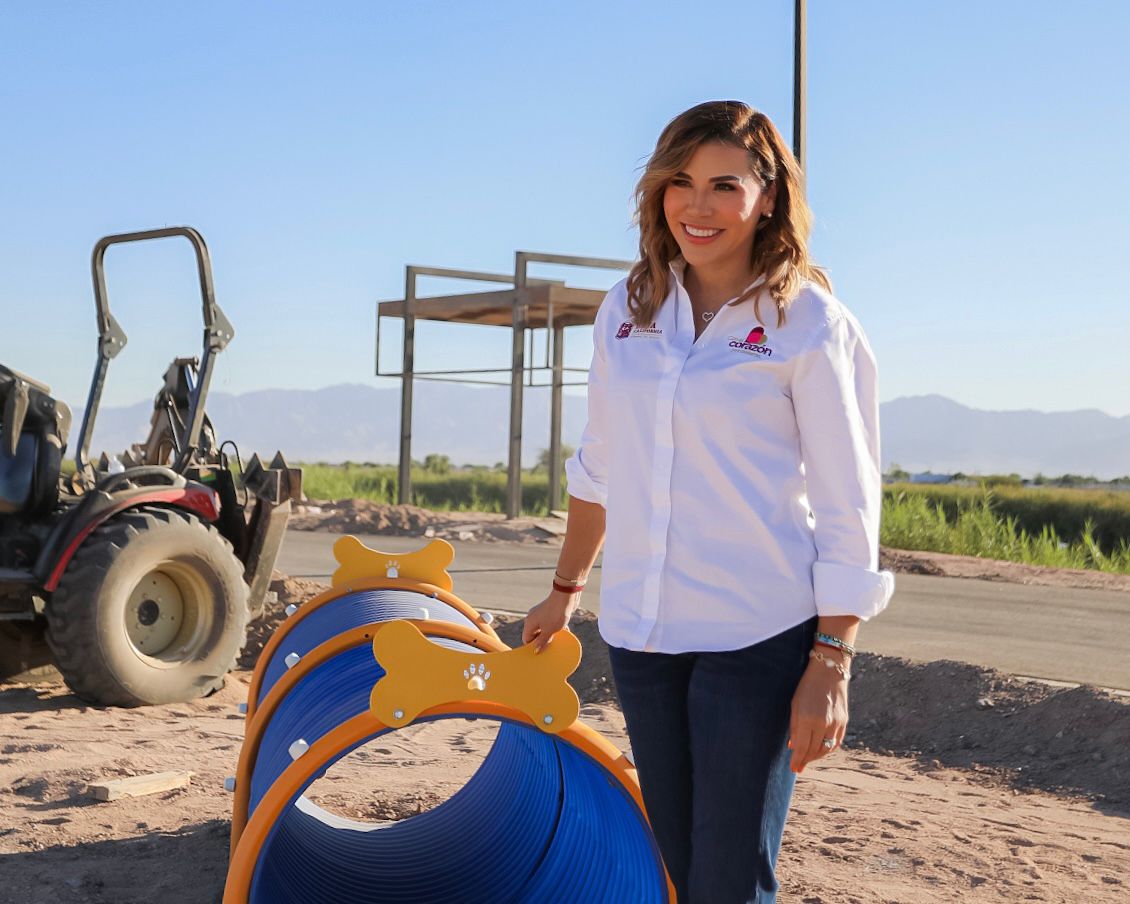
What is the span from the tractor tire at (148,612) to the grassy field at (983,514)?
11825 millimetres

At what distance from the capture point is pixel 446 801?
515 centimetres

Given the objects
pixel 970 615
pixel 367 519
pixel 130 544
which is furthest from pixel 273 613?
pixel 367 519

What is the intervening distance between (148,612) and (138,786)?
6.05 feet

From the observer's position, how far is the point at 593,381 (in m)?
2.61

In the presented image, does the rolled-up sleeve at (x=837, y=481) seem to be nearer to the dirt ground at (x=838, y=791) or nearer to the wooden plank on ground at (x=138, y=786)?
the dirt ground at (x=838, y=791)

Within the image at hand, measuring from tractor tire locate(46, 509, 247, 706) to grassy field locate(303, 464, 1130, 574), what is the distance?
1182 centimetres

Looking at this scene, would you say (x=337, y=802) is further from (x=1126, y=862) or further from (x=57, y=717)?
(x=1126, y=862)

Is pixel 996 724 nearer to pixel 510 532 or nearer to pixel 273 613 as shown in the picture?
pixel 273 613

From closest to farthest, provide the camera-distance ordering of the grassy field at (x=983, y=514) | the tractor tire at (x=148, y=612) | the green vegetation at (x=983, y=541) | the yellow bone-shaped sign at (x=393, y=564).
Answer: the yellow bone-shaped sign at (x=393, y=564), the tractor tire at (x=148, y=612), the green vegetation at (x=983, y=541), the grassy field at (x=983, y=514)

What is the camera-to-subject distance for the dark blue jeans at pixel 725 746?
7.40 feet

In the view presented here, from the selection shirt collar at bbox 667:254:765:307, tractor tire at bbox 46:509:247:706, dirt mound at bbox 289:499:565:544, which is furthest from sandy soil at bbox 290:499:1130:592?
shirt collar at bbox 667:254:765:307

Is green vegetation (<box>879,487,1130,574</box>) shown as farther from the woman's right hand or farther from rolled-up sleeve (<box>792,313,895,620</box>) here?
rolled-up sleeve (<box>792,313,895,620</box>)

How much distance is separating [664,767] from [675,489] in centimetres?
50

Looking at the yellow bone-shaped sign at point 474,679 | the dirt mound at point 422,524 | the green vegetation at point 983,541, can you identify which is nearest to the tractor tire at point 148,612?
the yellow bone-shaped sign at point 474,679
